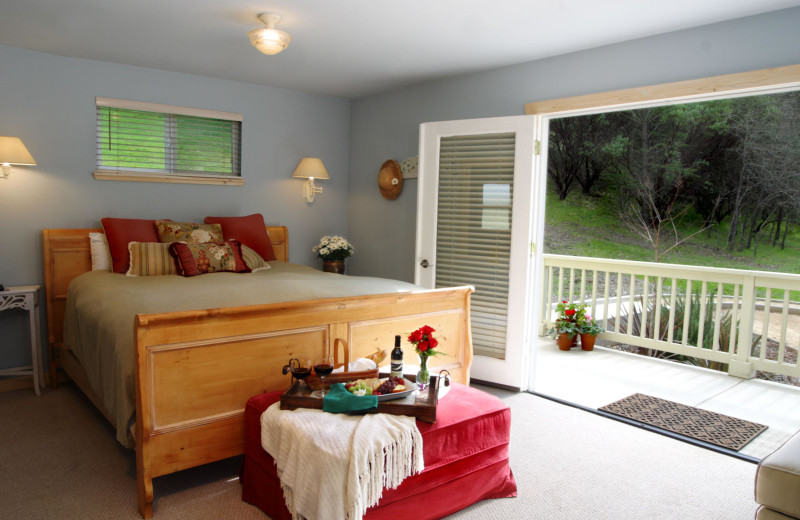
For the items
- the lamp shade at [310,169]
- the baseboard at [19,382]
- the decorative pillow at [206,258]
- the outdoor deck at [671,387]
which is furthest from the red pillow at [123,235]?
the outdoor deck at [671,387]

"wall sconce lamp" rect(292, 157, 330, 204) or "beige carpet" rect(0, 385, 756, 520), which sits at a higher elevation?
"wall sconce lamp" rect(292, 157, 330, 204)

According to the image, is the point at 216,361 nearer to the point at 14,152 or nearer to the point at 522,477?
the point at 522,477

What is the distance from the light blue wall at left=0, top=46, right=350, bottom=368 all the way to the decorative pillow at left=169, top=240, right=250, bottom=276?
0.85 m

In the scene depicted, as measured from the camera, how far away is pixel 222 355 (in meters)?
2.34

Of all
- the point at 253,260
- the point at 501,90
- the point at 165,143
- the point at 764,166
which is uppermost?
the point at 501,90

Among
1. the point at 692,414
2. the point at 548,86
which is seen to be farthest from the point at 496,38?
the point at 692,414

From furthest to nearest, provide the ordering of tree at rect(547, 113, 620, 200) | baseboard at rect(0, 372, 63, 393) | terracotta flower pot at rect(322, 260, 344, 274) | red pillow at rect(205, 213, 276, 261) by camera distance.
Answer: tree at rect(547, 113, 620, 200) < terracotta flower pot at rect(322, 260, 344, 274) < red pillow at rect(205, 213, 276, 261) < baseboard at rect(0, 372, 63, 393)

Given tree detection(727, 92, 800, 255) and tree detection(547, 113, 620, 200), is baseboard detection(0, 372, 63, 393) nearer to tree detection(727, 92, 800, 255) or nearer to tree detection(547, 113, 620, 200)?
tree detection(547, 113, 620, 200)

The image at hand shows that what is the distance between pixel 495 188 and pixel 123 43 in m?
2.71

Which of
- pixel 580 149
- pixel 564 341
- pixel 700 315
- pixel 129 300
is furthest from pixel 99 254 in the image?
pixel 580 149

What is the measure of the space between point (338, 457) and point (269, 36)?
7.47 ft

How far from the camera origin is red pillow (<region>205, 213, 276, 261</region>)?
4301 millimetres

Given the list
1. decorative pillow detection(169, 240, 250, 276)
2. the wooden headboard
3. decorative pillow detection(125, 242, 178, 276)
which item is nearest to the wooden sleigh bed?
decorative pillow detection(125, 242, 178, 276)

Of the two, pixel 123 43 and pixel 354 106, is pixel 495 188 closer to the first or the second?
pixel 354 106
